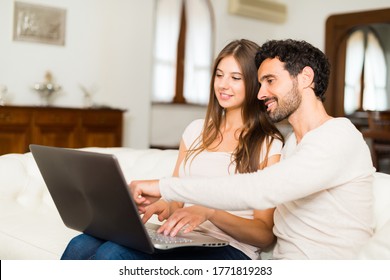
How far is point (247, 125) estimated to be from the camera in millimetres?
2055

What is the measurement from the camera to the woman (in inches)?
67.6

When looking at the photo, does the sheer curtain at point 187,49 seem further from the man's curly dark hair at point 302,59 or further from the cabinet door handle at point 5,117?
the man's curly dark hair at point 302,59

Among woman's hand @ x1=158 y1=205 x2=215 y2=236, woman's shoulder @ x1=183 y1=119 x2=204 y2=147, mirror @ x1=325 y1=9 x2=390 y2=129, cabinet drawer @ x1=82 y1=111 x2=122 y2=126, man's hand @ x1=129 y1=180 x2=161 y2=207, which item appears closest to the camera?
man's hand @ x1=129 y1=180 x2=161 y2=207

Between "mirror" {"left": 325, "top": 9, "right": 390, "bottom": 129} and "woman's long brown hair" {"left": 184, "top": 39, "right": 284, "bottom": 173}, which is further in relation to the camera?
"mirror" {"left": 325, "top": 9, "right": 390, "bottom": 129}

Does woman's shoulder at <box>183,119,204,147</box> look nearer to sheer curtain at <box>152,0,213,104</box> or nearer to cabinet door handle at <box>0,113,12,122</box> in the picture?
cabinet door handle at <box>0,113,12,122</box>

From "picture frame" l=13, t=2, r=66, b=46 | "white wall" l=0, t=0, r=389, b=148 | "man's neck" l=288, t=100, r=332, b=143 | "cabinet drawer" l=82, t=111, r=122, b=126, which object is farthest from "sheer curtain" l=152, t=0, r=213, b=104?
"man's neck" l=288, t=100, r=332, b=143

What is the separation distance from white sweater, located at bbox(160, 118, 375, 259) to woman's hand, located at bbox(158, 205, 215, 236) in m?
0.16

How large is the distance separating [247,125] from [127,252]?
2.41ft

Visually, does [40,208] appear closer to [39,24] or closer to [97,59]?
[39,24]

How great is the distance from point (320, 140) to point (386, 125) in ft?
17.1

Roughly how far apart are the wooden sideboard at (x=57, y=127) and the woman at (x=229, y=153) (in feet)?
11.9

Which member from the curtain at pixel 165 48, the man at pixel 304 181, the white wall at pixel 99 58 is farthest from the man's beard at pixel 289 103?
the curtain at pixel 165 48
